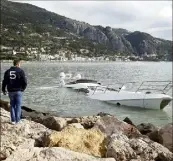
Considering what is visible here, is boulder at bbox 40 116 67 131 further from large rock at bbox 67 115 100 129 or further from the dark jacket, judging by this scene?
the dark jacket

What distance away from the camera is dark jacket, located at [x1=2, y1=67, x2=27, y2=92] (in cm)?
1173

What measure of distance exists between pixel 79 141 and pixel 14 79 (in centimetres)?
406

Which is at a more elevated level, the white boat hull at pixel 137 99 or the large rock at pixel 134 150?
the large rock at pixel 134 150

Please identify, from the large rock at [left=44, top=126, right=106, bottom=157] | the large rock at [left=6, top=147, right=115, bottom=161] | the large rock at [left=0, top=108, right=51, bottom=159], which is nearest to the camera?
the large rock at [left=6, top=147, right=115, bottom=161]

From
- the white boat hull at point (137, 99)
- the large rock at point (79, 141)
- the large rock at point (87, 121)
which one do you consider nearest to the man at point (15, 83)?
the large rock at point (87, 121)

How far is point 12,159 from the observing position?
6910mm

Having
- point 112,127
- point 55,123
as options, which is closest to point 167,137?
point 112,127

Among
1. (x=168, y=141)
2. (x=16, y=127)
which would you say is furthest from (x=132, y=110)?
(x=16, y=127)

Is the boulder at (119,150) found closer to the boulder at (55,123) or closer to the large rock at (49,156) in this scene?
the large rock at (49,156)

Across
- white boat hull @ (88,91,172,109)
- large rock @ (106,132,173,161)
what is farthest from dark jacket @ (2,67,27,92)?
white boat hull @ (88,91,172,109)

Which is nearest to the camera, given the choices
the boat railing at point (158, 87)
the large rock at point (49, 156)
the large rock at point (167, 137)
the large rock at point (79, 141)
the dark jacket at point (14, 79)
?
the large rock at point (49, 156)

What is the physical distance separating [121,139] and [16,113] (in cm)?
436

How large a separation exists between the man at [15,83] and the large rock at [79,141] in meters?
3.31

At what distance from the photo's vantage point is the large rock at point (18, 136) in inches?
328
